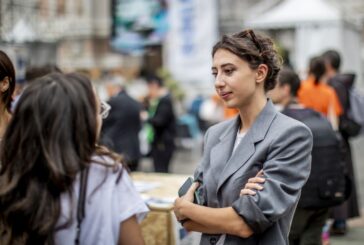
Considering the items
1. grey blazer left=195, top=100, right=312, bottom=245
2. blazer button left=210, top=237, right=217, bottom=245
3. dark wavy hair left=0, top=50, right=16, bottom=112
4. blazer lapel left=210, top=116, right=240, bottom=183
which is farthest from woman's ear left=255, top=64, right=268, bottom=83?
dark wavy hair left=0, top=50, right=16, bottom=112

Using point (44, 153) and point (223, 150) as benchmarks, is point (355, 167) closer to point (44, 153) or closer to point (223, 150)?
point (223, 150)

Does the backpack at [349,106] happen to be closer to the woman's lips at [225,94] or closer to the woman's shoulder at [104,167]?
the woman's lips at [225,94]

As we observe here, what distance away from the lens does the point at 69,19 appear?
100ft

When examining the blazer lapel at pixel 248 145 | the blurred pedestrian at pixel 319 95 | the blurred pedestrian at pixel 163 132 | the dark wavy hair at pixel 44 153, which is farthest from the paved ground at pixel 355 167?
the dark wavy hair at pixel 44 153

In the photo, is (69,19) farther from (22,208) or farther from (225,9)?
(22,208)

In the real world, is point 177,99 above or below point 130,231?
below

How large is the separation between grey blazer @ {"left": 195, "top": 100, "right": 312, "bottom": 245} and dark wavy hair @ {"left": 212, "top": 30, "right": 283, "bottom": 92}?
0.56 feet

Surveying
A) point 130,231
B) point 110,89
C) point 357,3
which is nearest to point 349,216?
point 110,89

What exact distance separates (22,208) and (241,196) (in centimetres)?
85

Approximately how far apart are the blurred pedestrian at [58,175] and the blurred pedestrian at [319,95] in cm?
426

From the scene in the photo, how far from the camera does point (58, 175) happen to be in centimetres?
187

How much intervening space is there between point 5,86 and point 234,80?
1353mm

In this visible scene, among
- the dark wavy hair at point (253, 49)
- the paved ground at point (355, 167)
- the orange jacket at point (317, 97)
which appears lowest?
the paved ground at point (355, 167)

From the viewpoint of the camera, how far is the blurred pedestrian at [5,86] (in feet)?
10.4
